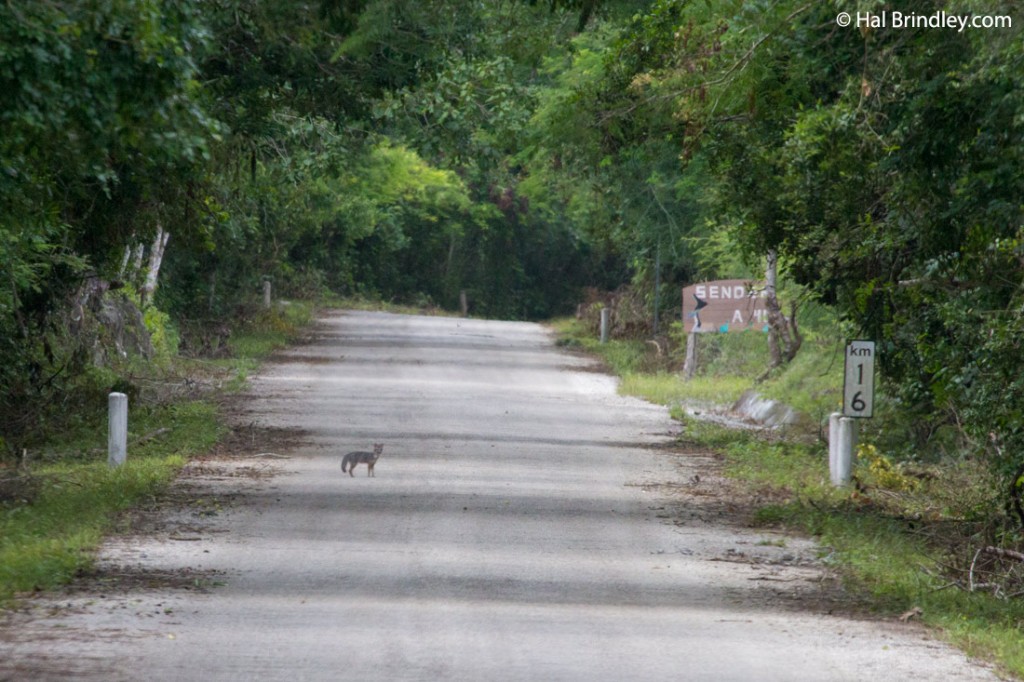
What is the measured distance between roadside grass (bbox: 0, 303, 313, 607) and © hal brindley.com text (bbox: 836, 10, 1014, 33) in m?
8.24

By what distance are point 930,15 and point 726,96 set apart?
341 centimetres

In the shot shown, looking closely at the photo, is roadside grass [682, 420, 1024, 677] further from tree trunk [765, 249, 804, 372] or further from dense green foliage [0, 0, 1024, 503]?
tree trunk [765, 249, 804, 372]

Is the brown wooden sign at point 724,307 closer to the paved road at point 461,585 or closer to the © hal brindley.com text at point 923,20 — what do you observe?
the paved road at point 461,585

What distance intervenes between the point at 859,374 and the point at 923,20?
15.2ft

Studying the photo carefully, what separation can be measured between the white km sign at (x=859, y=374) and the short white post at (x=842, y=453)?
432 mm

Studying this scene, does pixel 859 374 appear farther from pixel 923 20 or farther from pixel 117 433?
pixel 117 433

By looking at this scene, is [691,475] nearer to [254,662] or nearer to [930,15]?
[930,15]

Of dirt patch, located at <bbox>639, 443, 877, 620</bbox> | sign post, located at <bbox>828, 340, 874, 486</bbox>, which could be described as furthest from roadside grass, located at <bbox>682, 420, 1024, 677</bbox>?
sign post, located at <bbox>828, 340, 874, 486</bbox>

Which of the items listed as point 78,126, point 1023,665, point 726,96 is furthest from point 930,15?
point 78,126

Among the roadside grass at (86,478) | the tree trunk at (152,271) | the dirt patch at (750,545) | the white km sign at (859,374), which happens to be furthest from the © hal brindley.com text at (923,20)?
the tree trunk at (152,271)

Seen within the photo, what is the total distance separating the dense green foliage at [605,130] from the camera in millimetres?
9852

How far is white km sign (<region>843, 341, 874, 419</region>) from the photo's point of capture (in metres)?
16.7

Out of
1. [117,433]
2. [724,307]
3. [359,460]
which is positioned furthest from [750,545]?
[724,307]

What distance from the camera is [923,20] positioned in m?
13.3
